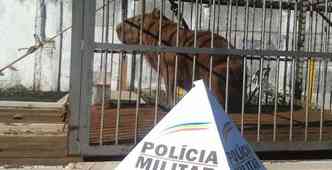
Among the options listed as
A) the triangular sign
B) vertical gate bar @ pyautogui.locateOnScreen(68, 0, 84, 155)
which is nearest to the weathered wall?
vertical gate bar @ pyautogui.locateOnScreen(68, 0, 84, 155)

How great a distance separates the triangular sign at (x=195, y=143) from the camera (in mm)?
4598

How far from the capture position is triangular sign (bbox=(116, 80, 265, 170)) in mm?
4598

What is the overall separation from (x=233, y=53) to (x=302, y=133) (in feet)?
6.28

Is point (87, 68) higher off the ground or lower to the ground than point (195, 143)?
higher

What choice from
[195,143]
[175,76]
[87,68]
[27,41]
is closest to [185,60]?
[175,76]

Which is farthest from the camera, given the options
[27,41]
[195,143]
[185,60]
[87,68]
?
[27,41]

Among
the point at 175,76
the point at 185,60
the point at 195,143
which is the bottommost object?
the point at 195,143

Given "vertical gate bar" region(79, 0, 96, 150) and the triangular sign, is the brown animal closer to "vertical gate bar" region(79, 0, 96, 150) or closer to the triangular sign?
"vertical gate bar" region(79, 0, 96, 150)

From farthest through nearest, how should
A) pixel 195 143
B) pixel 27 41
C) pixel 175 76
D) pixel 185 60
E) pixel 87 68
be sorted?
pixel 27 41 → pixel 185 60 → pixel 175 76 → pixel 87 68 → pixel 195 143

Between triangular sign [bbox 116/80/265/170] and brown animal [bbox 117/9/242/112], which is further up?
brown animal [bbox 117/9/242/112]

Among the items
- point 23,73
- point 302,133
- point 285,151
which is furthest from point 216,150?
point 23,73

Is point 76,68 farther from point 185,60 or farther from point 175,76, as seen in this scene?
point 185,60

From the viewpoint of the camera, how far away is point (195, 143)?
15.3 ft

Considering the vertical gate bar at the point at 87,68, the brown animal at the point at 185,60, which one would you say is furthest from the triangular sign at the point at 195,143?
the brown animal at the point at 185,60
